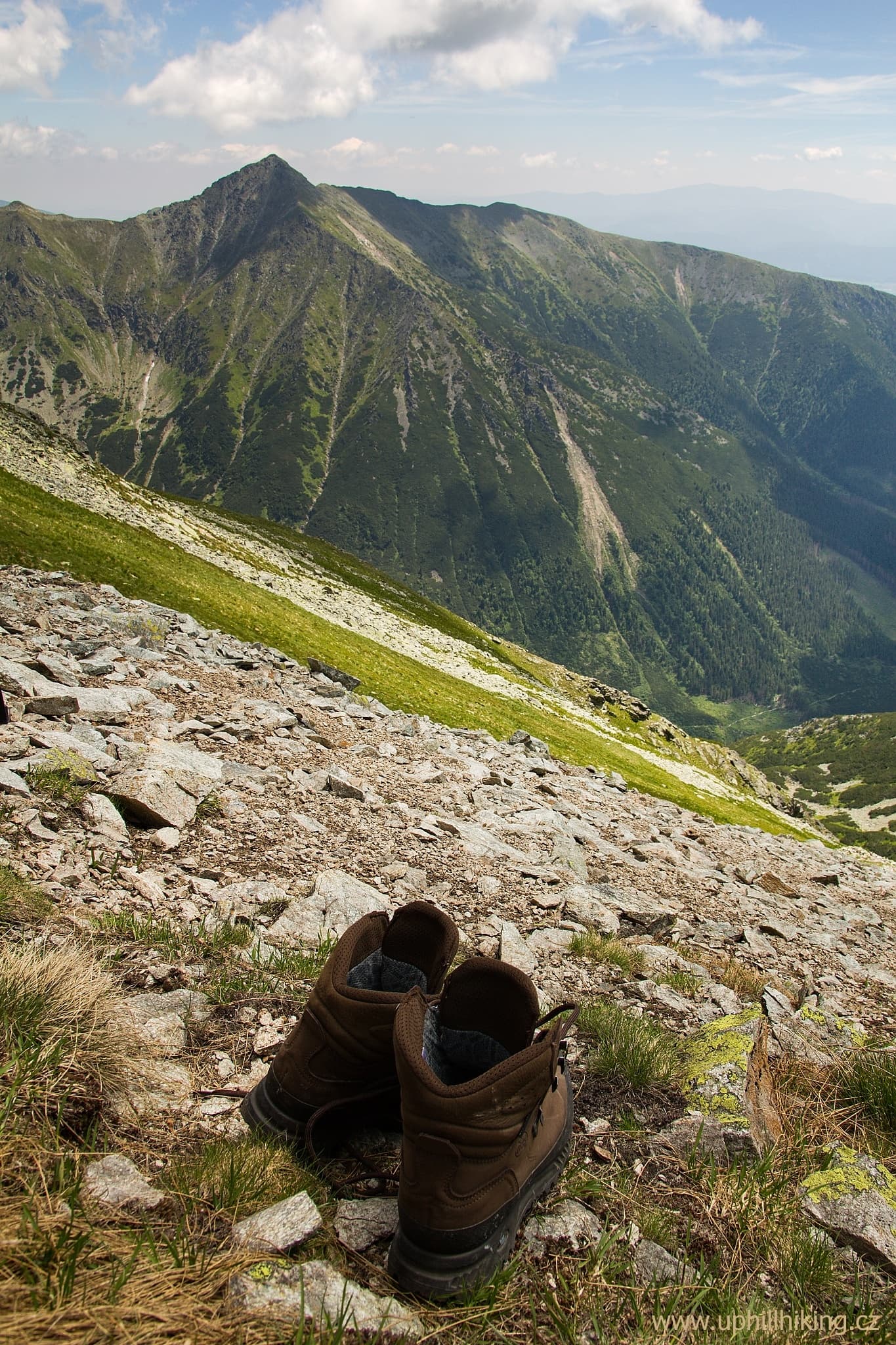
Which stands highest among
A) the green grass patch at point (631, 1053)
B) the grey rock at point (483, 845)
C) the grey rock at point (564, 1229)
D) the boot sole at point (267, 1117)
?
the grey rock at point (564, 1229)

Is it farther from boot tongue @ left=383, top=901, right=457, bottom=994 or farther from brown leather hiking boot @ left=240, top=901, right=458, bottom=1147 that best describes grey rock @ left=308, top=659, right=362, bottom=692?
brown leather hiking boot @ left=240, top=901, right=458, bottom=1147

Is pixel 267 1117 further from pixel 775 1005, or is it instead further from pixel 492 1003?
pixel 775 1005

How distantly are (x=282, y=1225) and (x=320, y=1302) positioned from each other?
1.27ft

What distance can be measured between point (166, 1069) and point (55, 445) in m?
58.1

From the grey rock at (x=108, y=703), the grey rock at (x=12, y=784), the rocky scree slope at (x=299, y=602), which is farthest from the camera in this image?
the rocky scree slope at (x=299, y=602)

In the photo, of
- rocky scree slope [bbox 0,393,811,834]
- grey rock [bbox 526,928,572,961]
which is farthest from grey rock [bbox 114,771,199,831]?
rocky scree slope [bbox 0,393,811,834]

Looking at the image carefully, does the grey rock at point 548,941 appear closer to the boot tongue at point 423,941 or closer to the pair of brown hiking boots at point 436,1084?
the pair of brown hiking boots at point 436,1084

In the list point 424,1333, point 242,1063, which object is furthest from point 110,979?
point 424,1333

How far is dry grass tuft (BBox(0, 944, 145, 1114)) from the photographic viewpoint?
11.3 feet

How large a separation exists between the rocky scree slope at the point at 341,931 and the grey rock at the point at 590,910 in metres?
0.06

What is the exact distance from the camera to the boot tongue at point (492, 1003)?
13.3 ft

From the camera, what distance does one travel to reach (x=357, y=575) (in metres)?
87.9

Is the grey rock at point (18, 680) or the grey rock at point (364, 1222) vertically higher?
the grey rock at point (364, 1222)

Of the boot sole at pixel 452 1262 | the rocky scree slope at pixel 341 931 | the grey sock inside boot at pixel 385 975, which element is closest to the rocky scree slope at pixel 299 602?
the rocky scree slope at pixel 341 931
